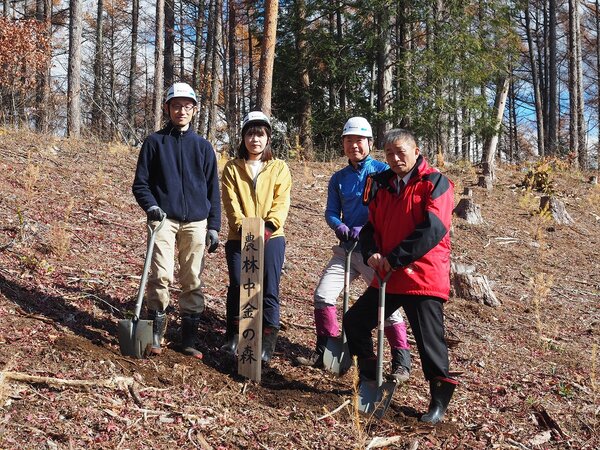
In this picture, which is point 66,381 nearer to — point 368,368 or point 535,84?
point 368,368

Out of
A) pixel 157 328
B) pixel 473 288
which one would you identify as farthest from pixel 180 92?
pixel 473 288

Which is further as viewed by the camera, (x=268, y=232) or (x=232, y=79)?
(x=232, y=79)

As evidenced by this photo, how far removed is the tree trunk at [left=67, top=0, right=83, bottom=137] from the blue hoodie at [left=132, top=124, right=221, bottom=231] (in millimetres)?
13467

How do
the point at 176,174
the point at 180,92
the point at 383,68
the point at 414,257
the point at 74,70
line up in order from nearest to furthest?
1. the point at 414,257
2. the point at 180,92
3. the point at 176,174
4. the point at 383,68
5. the point at 74,70

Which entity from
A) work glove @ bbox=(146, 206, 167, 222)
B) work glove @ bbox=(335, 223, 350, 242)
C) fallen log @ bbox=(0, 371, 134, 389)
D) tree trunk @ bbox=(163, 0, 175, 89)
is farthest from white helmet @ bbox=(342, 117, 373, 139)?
tree trunk @ bbox=(163, 0, 175, 89)

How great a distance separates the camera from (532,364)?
5805 millimetres

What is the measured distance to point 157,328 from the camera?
466 centimetres

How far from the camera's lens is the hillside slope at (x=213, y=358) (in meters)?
3.67

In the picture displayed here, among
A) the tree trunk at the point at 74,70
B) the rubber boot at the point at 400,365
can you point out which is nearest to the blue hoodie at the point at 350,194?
the rubber boot at the point at 400,365

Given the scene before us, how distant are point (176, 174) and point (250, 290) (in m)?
1.10

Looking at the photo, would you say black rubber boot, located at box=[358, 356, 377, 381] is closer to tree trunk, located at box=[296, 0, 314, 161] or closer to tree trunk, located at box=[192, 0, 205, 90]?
tree trunk, located at box=[296, 0, 314, 161]

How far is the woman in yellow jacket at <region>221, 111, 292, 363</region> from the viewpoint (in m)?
4.81

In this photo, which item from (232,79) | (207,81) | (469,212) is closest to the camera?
(469,212)

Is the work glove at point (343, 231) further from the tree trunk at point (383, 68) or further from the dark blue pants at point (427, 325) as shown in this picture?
the tree trunk at point (383, 68)
